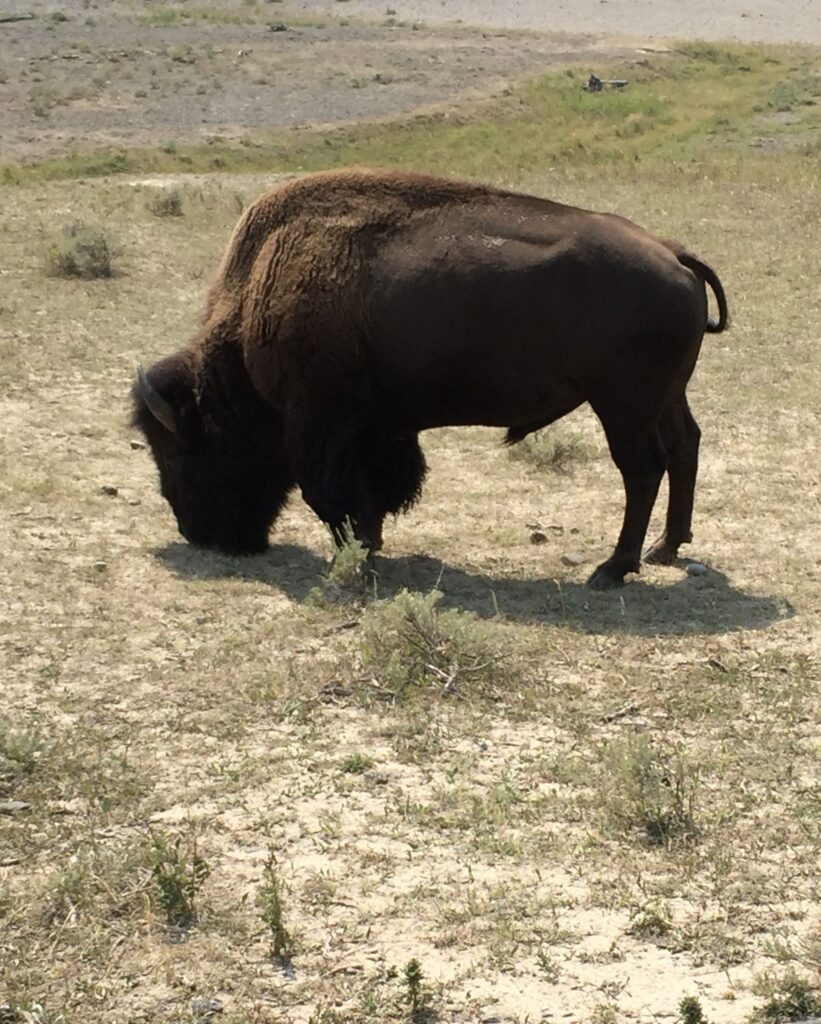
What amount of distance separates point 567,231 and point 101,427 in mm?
4147

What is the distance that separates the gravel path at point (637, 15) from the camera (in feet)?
161

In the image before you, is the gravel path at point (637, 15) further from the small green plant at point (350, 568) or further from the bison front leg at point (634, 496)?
the small green plant at point (350, 568)

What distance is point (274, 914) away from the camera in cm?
449

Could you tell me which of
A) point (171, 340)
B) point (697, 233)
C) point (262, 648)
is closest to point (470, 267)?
point (262, 648)

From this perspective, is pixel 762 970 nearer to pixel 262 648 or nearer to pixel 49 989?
pixel 49 989

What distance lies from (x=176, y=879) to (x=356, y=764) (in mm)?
1155

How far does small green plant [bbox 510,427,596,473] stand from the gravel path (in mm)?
39949

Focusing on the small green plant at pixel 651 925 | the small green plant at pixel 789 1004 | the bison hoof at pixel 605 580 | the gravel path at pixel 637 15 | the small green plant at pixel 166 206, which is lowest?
the gravel path at pixel 637 15

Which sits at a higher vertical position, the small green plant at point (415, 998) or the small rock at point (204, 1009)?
the small green plant at point (415, 998)

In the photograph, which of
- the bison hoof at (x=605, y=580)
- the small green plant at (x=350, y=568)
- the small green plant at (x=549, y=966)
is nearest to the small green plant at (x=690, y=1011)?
the small green plant at (x=549, y=966)

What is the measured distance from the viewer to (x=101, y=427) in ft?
35.3

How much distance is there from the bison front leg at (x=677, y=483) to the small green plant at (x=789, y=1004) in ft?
14.7

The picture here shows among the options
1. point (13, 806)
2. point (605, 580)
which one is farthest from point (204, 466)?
point (13, 806)

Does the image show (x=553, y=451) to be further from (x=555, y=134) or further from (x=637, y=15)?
(x=637, y=15)
